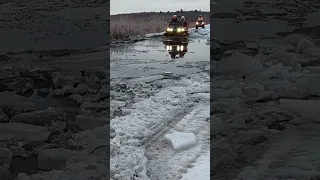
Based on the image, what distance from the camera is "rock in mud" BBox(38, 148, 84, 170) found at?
5.51 meters

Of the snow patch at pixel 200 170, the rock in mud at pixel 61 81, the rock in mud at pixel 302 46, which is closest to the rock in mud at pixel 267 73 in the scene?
the rock in mud at pixel 61 81

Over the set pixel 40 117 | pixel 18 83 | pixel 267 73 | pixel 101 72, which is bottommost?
pixel 40 117

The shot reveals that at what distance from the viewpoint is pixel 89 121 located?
7434 mm

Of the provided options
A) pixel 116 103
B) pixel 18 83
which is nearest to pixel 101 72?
pixel 18 83

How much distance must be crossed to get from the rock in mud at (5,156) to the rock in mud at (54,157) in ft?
1.34

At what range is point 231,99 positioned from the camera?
8.83 m

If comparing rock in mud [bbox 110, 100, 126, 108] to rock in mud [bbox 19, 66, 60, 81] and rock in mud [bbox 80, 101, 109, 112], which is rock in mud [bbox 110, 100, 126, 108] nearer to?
rock in mud [bbox 80, 101, 109, 112]

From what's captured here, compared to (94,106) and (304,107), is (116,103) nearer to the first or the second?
(94,106)

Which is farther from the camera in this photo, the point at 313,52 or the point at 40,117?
the point at 313,52

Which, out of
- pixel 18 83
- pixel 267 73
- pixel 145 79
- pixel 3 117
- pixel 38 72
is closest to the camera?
pixel 3 117

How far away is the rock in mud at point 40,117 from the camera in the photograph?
24.3 ft

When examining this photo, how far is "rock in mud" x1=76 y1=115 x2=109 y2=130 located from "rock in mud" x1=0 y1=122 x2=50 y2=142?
68 cm

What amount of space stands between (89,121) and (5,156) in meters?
2.01

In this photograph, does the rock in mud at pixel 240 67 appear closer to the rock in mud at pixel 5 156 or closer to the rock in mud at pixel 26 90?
the rock in mud at pixel 26 90
